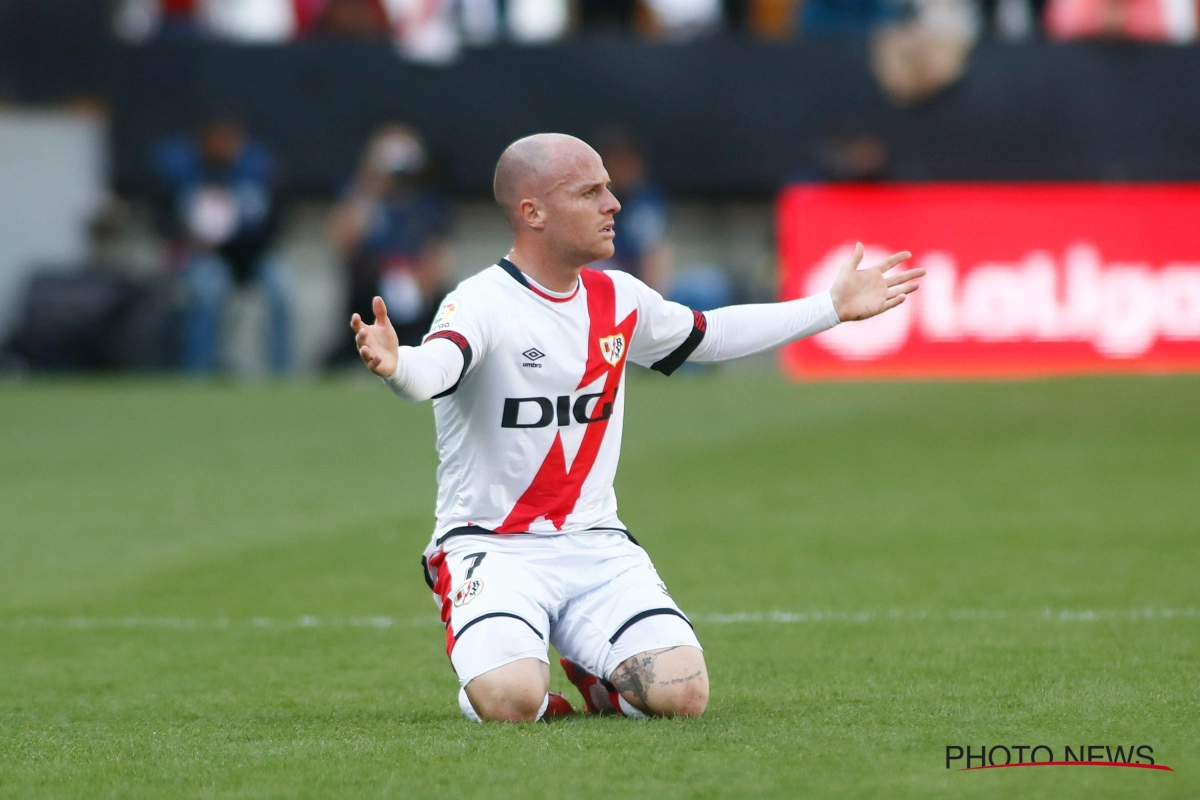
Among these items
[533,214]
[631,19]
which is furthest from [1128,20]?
[533,214]

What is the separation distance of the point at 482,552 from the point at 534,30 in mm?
14579

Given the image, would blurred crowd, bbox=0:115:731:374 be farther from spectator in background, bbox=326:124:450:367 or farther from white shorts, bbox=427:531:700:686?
white shorts, bbox=427:531:700:686

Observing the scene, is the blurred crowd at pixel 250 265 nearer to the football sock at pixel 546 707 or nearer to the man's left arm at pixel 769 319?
the man's left arm at pixel 769 319

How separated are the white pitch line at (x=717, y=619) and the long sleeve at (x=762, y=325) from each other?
165cm

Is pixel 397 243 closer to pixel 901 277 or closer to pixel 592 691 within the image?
pixel 901 277

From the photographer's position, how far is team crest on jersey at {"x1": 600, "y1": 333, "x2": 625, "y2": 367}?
6105mm

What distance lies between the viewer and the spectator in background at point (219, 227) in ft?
59.7

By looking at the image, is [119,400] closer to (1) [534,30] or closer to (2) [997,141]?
(1) [534,30]

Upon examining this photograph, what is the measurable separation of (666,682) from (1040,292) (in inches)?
465

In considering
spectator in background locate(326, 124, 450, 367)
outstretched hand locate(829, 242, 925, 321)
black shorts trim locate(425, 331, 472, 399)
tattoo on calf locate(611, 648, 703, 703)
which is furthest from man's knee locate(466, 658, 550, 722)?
spectator in background locate(326, 124, 450, 367)

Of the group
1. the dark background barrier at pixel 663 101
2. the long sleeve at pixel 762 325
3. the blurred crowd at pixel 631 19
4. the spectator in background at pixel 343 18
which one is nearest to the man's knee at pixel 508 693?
the long sleeve at pixel 762 325

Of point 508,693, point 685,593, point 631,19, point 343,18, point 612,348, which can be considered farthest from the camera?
point 631,19

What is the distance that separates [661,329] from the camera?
6.33m

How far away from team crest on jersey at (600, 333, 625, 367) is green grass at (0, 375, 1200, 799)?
1.13 m
